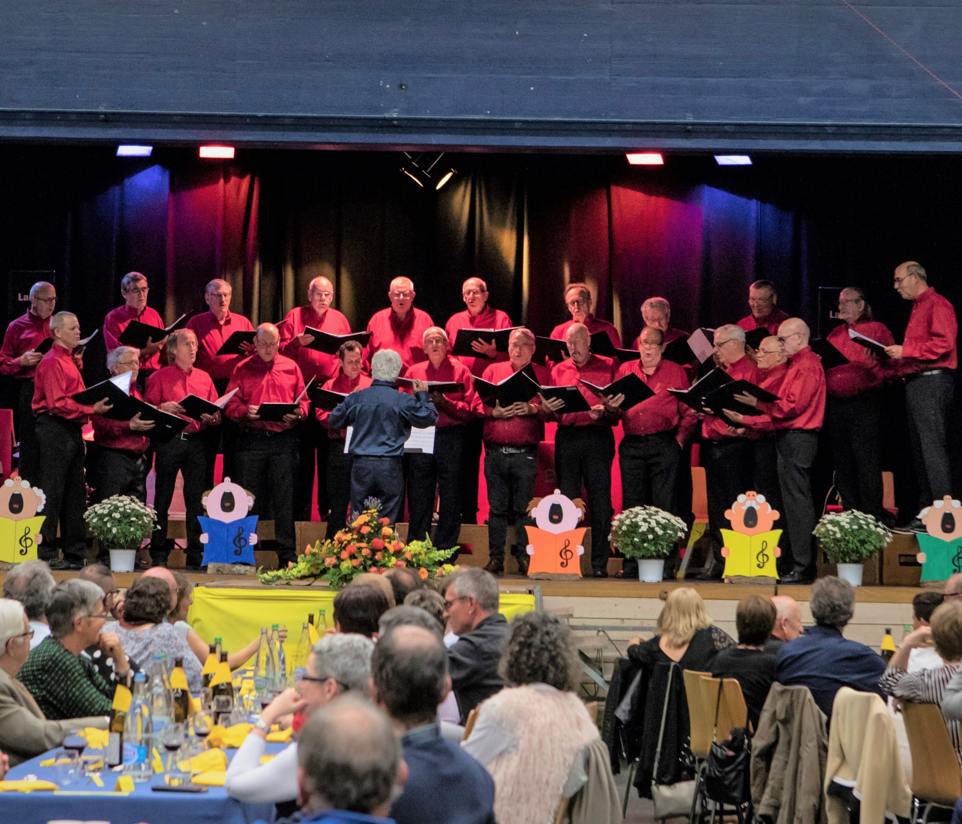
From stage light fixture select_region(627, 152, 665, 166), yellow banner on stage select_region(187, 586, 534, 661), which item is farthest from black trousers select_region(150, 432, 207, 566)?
stage light fixture select_region(627, 152, 665, 166)

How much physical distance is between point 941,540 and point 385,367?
11.8ft

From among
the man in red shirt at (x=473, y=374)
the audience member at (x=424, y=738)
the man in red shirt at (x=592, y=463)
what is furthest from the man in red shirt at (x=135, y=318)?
the audience member at (x=424, y=738)

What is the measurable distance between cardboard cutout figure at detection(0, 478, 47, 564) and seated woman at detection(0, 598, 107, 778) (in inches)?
162

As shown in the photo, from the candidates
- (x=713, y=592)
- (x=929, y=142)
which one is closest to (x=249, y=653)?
(x=713, y=592)

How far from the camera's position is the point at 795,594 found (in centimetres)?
749

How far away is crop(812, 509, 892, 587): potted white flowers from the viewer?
765 cm

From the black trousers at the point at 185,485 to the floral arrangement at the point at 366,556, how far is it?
1774 mm

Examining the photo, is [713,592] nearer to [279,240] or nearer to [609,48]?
[609,48]

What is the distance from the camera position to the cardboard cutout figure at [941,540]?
7523 millimetres

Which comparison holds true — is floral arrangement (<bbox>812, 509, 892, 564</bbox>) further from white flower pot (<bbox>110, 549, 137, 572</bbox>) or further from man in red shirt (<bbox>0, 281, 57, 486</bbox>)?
man in red shirt (<bbox>0, 281, 57, 486</bbox>)

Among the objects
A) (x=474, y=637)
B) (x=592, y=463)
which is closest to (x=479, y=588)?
(x=474, y=637)

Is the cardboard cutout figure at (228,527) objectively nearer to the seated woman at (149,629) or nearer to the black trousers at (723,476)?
the black trousers at (723,476)

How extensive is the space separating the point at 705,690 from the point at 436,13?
4.69 m

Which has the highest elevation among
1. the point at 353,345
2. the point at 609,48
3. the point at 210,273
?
the point at 609,48
